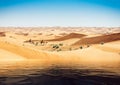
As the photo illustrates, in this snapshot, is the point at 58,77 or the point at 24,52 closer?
the point at 58,77

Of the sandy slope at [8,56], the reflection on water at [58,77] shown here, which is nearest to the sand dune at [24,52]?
the sandy slope at [8,56]

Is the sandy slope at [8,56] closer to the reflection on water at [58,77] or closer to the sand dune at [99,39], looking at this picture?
the reflection on water at [58,77]

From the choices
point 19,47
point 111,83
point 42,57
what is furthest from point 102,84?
point 19,47

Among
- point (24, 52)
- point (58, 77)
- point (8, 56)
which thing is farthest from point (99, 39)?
point (58, 77)

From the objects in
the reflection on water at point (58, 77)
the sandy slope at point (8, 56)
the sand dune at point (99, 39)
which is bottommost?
the reflection on water at point (58, 77)

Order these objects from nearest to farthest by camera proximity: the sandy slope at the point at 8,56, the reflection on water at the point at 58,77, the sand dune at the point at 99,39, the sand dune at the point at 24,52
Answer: the reflection on water at the point at 58,77
the sandy slope at the point at 8,56
the sand dune at the point at 24,52
the sand dune at the point at 99,39

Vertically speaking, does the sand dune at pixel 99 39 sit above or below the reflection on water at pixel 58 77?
above

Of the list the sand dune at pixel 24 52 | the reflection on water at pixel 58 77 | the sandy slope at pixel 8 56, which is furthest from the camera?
the sand dune at pixel 24 52

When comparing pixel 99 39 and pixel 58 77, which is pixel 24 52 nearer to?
pixel 58 77

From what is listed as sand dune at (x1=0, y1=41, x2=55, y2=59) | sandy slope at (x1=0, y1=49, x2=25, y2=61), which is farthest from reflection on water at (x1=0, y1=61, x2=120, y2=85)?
sand dune at (x1=0, y1=41, x2=55, y2=59)

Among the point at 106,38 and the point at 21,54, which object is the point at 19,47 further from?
the point at 106,38

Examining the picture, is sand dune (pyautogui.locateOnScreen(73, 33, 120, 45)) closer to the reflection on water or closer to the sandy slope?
the sandy slope
